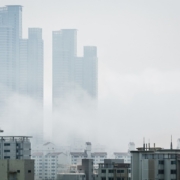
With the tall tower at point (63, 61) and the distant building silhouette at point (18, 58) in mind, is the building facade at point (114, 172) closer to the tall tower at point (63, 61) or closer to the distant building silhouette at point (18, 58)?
the distant building silhouette at point (18, 58)

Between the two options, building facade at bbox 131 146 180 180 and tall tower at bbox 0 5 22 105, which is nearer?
building facade at bbox 131 146 180 180

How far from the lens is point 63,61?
105 metres

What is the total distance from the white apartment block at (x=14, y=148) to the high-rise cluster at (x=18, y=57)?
56.9 meters

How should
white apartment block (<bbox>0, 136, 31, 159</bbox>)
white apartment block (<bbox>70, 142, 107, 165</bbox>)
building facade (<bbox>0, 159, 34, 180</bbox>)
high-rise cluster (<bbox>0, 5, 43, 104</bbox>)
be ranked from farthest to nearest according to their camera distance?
high-rise cluster (<bbox>0, 5, 43, 104</bbox>) < white apartment block (<bbox>70, 142, 107, 165</bbox>) < white apartment block (<bbox>0, 136, 31, 159</bbox>) < building facade (<bbox>0, 159, 34, 180</bbox>)

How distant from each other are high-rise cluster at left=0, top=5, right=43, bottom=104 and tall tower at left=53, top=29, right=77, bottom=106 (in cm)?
175

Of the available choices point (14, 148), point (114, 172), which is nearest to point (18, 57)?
point (14, 148)

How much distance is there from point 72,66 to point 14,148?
205 ft

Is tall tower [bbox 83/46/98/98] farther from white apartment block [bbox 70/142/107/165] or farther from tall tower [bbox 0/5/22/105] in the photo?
white apartment block [bbox 70/142/107/165]

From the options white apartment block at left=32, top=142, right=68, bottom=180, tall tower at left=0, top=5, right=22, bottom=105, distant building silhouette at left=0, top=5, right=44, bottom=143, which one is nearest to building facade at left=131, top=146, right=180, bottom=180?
white apartment block at left=32, top=142, right=68, bottom=180

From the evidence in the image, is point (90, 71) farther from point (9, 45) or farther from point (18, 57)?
point (9, 45)

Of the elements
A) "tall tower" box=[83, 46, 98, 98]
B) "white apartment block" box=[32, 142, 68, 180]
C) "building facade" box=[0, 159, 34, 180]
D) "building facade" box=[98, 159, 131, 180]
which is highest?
→ "tall tower" box=[83, 46, 98, 98]

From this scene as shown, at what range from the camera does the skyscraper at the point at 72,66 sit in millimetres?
103938

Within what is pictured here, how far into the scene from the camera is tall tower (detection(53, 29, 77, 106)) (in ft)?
338

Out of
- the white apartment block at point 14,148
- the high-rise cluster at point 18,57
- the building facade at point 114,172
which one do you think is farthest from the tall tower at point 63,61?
the building facade at point 114,172
